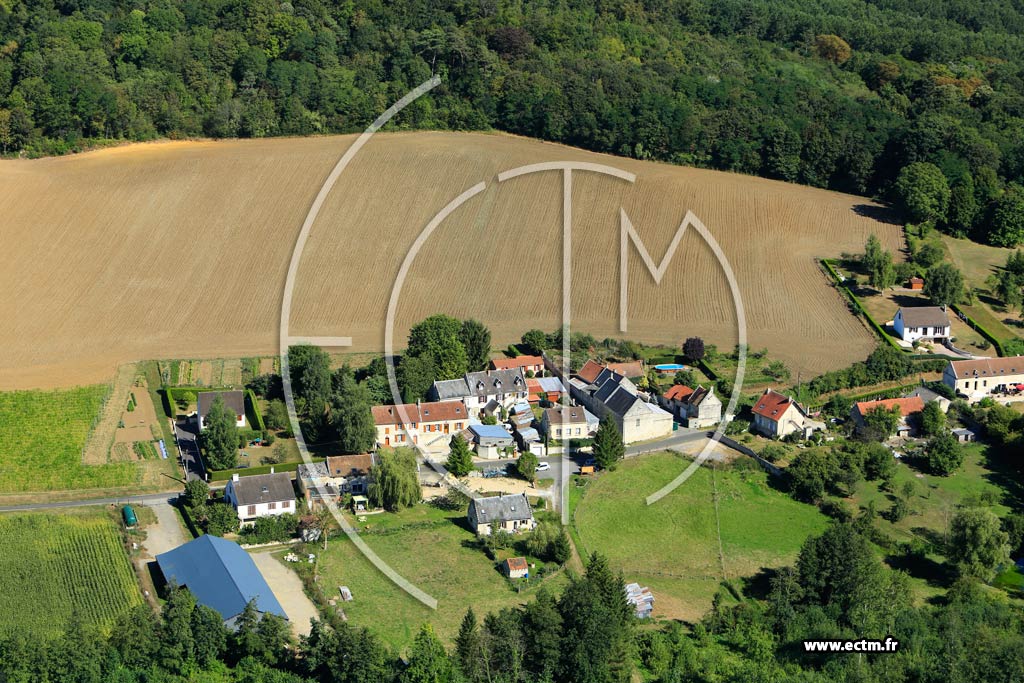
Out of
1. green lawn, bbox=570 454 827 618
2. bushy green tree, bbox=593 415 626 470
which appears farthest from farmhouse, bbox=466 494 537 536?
bushy green tree, bbox=593 415 626 470

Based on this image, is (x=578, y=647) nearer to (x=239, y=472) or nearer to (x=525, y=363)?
(x=239, y=472)

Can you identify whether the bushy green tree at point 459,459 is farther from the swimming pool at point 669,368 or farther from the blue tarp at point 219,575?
the swimming pool at point 669,368

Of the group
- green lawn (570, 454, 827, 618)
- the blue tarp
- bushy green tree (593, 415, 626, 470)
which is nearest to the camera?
the blue tarp

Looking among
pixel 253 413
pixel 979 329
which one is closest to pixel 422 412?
pixel 253 413

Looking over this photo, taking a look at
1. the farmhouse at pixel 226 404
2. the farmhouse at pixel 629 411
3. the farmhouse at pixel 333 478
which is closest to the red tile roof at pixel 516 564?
the farmhouse at pixel 333 478

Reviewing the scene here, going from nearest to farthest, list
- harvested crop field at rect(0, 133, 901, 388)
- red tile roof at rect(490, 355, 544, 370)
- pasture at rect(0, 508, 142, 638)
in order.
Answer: pasture at rect(0, 508, 142, 638) < red tile roof at rect(490, 355, 544, 370) < harvested crop field at rect(0, 133, 901, 388)

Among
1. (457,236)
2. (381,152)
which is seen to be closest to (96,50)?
(381,152)

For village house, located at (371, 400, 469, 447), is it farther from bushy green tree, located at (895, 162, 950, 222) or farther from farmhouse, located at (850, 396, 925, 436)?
bushy green tree, located at (895, 162, 950, 222)
